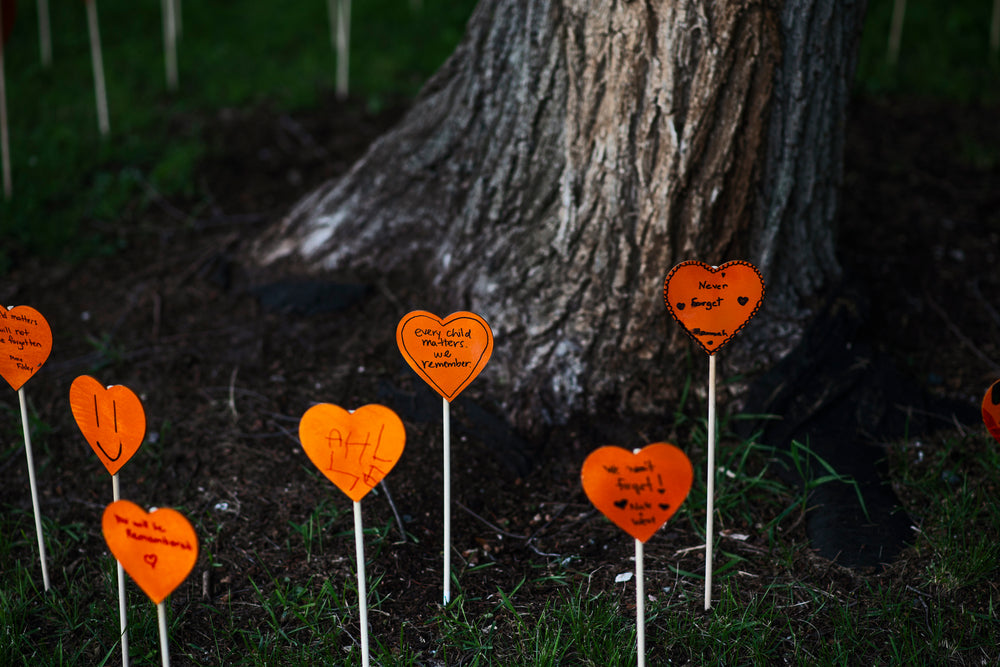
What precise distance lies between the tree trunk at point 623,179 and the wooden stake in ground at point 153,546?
1.23 m

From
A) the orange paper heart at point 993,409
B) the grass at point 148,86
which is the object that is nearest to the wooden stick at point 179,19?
the grass at point 148,86

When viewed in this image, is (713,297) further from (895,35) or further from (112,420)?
(895,35)

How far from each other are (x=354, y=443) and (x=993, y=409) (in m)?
1.37

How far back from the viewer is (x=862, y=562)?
2.02 m

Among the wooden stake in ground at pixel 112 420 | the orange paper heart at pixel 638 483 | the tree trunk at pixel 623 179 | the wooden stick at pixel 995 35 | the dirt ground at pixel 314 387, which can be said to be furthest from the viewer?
the wooden stick at pixel 995 35

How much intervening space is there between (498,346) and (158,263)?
1.64 metres

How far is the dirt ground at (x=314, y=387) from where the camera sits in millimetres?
2117

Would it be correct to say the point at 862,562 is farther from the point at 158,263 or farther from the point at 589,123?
the point at 158,263

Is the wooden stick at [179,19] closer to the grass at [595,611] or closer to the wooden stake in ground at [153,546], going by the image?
the grass at [595,611]

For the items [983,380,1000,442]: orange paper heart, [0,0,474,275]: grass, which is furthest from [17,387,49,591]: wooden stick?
[983,380,1000,442]: orange paper heart

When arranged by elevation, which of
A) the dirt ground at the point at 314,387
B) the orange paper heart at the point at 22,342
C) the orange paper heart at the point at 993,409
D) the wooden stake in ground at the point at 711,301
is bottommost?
the dirt ground at the point at 314,387

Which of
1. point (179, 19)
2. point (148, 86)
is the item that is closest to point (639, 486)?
point (148, 86)

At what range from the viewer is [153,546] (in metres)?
1.49

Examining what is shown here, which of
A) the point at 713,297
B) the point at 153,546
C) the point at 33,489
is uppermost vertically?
the point at 713,297
